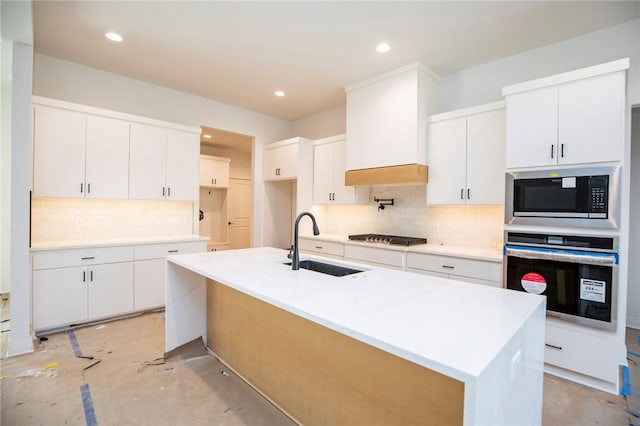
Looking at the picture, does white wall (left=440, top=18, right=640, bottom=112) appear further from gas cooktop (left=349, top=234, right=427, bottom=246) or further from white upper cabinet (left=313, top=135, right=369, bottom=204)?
gas cooktop (left=349, top=234, right=427, bottom=246)

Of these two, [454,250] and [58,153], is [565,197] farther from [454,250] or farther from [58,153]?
[58,153]

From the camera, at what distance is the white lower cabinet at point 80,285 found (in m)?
3.04

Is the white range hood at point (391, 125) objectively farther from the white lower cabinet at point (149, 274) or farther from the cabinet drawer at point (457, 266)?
the white lower cabinet at point (149, 274)

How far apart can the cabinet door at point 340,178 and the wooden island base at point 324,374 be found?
238 centimetres

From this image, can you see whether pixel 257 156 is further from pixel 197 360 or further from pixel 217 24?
pixel 197 360

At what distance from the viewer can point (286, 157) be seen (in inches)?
194

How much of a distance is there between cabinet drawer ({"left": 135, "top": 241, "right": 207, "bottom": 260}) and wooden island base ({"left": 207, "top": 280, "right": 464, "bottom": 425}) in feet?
5.37

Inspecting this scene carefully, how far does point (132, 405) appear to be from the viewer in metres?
2.01

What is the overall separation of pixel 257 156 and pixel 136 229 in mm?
2189

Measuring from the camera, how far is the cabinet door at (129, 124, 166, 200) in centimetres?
380

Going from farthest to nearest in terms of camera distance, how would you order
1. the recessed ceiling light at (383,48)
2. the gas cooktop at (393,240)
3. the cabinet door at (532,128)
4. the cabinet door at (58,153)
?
the gas cooktop at (393,240) < the cabinet door at (58,153) < the recessed ceiling light at (383,48) < the cabinet door at (532,128)

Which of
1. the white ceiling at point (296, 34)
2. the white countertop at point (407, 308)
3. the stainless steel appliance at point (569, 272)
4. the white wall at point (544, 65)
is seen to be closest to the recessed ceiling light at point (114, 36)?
the white ceiling at point (296, 34)

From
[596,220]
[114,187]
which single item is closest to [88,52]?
[114,187]

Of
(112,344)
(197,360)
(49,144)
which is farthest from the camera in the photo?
(49,144)
